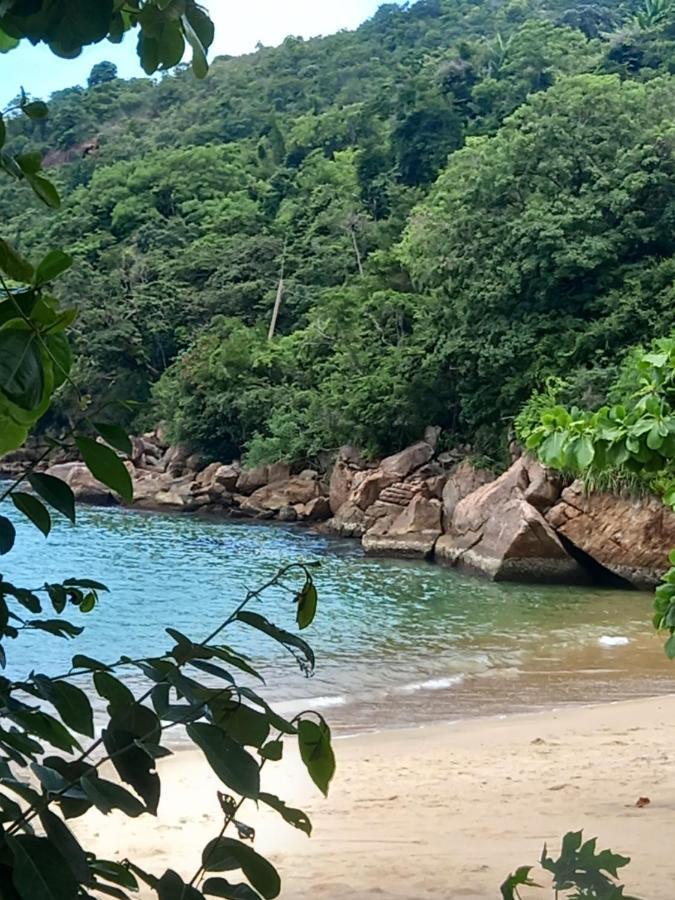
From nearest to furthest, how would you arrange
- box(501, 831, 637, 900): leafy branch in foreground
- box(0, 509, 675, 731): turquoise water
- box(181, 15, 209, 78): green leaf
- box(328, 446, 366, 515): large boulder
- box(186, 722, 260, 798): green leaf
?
box(186, 722, 260, 798): green leaf → box(181, 15, 209, 78): green leaf → box(501, 831, 637, 900): leafy branch in foreground → box(0, 509, 675, 731): turquoise water → box(328, 446, 366, 515): large boulder

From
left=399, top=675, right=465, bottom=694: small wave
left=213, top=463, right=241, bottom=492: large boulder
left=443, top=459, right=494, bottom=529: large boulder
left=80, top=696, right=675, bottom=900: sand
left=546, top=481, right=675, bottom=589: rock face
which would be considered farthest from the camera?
left=213, top=463, right=241, bottom=492: large boulder

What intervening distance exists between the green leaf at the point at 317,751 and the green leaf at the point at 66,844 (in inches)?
8.5

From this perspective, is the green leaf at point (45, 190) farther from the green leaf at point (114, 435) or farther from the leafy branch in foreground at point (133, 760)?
the leafy branch in foreground at point (133, 760)

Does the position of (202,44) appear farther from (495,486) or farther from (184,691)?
(495,486)

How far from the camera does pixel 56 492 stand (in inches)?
31.5

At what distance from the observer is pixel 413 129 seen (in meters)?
33.8

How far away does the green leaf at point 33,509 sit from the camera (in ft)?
2.88

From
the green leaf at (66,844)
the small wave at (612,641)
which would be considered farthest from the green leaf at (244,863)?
the small wave at (612,641)

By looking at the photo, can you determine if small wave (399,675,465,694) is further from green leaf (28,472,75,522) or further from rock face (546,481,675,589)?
green leaf (28,472,75,522)

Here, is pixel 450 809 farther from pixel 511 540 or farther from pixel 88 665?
pixel 511 540

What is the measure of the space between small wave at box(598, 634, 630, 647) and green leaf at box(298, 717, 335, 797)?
10.5 m

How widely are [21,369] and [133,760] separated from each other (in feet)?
1.09

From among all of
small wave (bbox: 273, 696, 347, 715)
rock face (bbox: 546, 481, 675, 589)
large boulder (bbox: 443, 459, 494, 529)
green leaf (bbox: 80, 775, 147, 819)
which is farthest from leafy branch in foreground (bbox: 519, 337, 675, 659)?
large boulder (bbox: 443, 459, 494, 529)

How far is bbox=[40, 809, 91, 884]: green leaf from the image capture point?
68 centimetres
